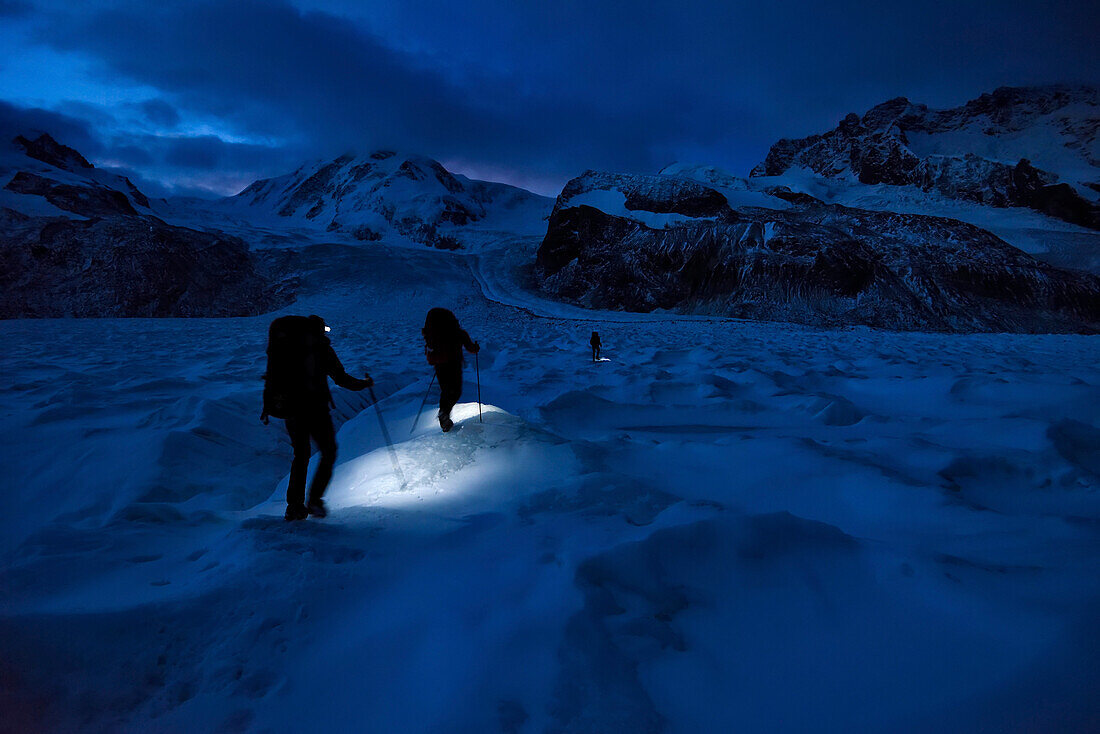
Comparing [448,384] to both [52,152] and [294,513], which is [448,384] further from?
[52,152]

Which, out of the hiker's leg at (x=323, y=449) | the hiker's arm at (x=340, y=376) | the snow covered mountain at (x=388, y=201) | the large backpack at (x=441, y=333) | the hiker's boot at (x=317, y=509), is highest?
the snow covered mountain at (x=388, y=201)

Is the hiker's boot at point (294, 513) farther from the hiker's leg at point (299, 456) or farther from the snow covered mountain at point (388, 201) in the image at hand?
the snow covered mountain at point (388, 201)

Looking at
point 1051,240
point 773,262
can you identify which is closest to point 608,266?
point 773,262

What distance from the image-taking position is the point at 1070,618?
1987mm

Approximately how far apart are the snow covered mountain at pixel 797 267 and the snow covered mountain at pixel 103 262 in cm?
2418

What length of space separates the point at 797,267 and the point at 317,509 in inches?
1330

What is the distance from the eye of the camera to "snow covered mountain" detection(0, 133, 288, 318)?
30.6 m

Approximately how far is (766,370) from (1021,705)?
8.22m

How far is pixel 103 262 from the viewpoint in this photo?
32719 millimetres

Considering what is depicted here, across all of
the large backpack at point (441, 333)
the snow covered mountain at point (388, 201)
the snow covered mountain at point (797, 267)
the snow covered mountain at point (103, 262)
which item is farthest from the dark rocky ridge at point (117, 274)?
the large backpack at point (441, 333)

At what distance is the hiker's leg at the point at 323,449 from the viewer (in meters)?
3.54

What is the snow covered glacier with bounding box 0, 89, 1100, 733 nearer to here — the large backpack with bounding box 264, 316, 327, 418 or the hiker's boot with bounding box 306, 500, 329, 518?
the hiker's boot with bounding box 306, 500, 329, 518

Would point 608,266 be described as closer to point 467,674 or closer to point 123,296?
point 123,296

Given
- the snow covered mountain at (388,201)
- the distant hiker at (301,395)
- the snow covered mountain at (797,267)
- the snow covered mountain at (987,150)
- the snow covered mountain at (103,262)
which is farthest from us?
the snow covered mountain at (388,201)
